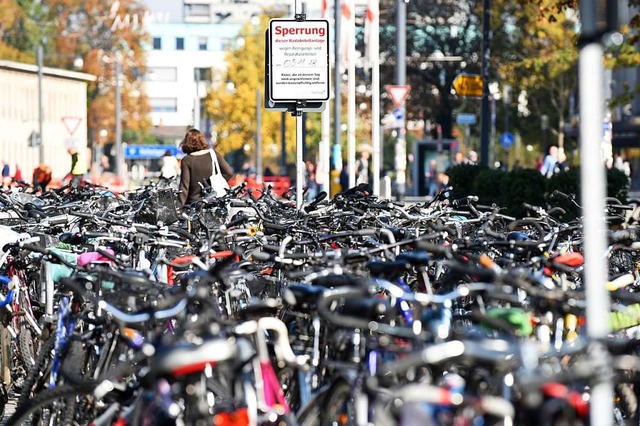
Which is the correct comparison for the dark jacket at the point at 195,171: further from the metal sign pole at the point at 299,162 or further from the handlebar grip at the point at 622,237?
the handlebar grip at the point at 622,237

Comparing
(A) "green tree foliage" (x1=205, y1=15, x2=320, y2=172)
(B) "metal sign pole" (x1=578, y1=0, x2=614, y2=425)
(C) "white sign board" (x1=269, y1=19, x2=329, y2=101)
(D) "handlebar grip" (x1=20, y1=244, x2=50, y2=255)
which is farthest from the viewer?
(A) "green tree foliage" (x1=205, y1=15, x2=320, y2=172)

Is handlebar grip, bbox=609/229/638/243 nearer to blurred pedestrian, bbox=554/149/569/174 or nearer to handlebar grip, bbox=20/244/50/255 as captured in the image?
handlebar grip, bbox=20/244/50/255

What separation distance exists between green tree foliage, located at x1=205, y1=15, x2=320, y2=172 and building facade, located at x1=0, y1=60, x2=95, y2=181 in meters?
10.4

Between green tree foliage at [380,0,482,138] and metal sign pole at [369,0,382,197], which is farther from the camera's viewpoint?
green tree foliage at [380,0,482,138]

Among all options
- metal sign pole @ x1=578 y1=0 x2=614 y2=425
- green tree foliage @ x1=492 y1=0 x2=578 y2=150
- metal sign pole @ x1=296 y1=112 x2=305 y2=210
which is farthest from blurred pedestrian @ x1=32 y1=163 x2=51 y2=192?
metal sign pole @ x1=578 y1=0 x2=614 y2=425

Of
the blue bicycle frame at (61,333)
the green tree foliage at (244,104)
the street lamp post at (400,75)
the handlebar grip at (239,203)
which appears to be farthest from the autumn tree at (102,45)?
the blue bicycle frame at (61,333)

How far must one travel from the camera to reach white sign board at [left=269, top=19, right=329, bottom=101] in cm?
1631

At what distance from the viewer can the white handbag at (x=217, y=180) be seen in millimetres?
16422

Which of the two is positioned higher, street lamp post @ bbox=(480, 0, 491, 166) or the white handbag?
street lamp post @ bbox=(480, 0, 491, 166)

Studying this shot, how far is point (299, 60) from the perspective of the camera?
16500 mm

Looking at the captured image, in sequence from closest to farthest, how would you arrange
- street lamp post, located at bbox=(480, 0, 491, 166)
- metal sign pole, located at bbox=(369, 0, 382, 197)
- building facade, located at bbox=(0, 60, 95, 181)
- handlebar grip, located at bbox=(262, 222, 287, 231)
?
handlebar grip, located at bbox=(262, 222, 287, 231), street lamp post, located at bbox=(480, 0, 491, 166), metal sign pole, located at bbox=(369, 0, 382, 197), building facade, located at bbox=(0, 60, 95, 181)

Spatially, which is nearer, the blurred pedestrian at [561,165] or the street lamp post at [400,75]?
A: the blurred pedestrian at [561,165]

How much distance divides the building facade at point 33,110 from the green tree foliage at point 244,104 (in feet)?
34.3

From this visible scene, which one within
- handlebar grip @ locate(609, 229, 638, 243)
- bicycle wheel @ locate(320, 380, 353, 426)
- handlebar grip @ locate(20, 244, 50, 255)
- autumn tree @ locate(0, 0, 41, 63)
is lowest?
bicycle wheel @ locate(320, 380, 353, 426)
